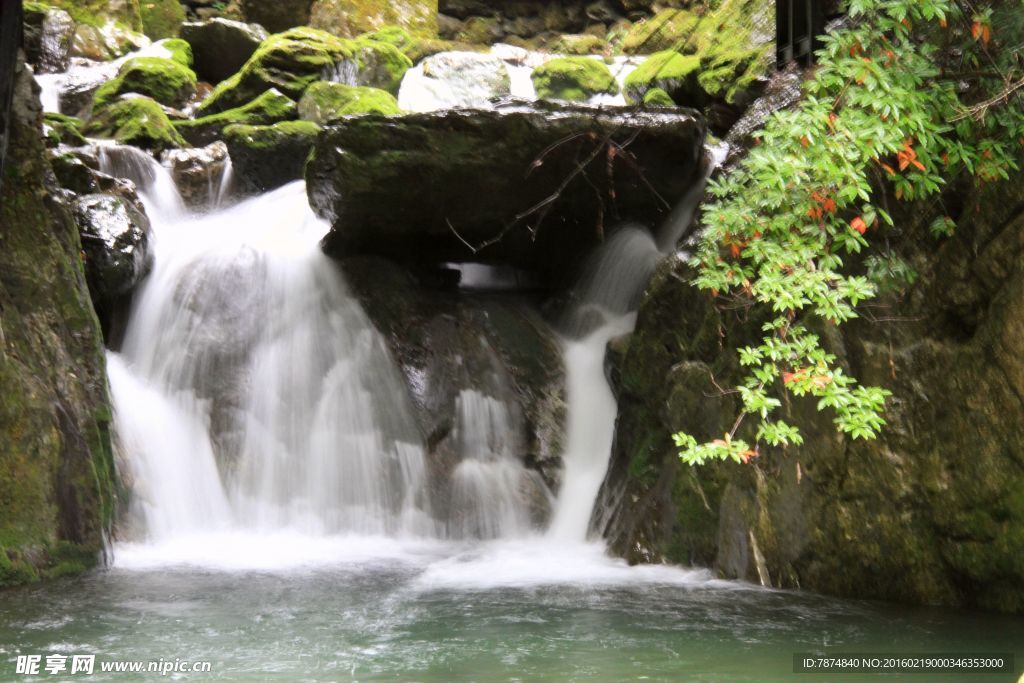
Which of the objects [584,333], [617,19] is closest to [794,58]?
[584,333]

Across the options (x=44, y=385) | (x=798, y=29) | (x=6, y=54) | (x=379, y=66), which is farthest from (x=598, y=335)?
(x=379, y=66)

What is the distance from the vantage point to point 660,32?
1875 centimetres

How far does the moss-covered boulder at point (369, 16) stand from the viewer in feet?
62.5

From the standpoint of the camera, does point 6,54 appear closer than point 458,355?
Yes

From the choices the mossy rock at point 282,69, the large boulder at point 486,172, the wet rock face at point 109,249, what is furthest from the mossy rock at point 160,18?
the large boulder at point 486,172

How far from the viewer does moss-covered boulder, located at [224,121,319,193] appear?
12133 millimetres

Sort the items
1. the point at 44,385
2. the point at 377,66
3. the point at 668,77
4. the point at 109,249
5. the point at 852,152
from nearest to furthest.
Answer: the point at 852,152 → the point at 44,385 → the point at 109,249 → the point at 668,77 → the point at 377,66

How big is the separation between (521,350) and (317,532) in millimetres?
2861

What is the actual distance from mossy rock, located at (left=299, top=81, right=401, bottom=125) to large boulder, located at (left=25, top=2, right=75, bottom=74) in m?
4.94

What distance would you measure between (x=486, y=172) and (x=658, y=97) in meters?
Answer: 4.57

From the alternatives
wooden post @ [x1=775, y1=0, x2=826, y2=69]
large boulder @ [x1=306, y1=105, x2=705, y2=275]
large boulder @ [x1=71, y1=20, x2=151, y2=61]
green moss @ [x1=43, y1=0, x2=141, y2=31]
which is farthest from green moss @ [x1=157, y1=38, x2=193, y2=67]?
wooden post @ [x1=775, y1=0, x2=826, y2=69]

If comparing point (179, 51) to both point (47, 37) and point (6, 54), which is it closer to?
point (47, 37)

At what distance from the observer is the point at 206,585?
645 cm

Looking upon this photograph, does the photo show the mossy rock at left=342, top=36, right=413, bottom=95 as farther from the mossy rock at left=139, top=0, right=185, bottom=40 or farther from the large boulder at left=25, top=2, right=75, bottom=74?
the mossy rock at left=139, top=0, right=185, bottom=40
